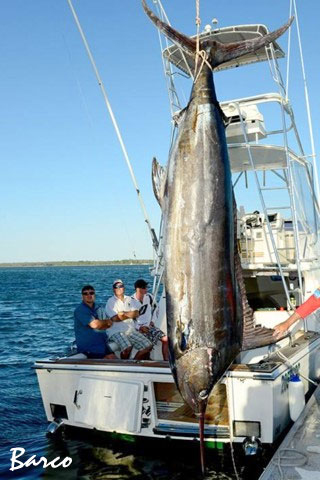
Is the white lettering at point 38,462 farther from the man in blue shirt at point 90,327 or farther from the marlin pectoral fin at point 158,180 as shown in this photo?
the marlin pectoral fin at point 158,180

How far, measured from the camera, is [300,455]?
13.4 ft

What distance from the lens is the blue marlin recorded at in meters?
2.75

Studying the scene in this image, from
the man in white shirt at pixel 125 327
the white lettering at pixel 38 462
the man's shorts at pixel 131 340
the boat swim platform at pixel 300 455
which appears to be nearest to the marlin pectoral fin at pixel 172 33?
the boat swim platform at pixel 300 455

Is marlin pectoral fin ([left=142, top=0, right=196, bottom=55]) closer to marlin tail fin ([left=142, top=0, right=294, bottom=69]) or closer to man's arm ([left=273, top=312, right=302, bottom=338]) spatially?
marlin tail fin ([left=142, top=0, right=294, bottom=69])

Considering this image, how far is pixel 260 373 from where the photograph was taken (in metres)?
4.94

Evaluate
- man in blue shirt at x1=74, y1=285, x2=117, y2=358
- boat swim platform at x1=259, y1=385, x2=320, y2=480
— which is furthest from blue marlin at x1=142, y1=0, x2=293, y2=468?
man in blue shirt at x1=74, y1=285, x2=117, y2=358

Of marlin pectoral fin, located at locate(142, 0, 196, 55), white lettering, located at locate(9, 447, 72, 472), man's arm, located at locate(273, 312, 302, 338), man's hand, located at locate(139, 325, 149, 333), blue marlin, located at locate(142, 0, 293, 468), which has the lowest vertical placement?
white lettering, located at locate(9, 447, 72, 472)

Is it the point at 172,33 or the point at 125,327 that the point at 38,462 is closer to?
the point at 125,327

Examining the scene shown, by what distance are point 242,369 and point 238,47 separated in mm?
3116

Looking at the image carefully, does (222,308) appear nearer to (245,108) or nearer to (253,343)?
(253,343)

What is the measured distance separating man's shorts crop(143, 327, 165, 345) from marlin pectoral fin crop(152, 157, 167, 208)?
3.65m

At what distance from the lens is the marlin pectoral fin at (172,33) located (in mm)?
2789

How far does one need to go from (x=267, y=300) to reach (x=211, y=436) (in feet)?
13.9

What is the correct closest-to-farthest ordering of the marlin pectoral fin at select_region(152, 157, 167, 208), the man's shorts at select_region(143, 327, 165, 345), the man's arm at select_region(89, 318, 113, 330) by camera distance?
1. the marlin pectoral fin at select_region(152, 157, 167, 208)
2. the man's arm at select_region(89, 318, 113, 330)
3. the man's shorts at select_region(143, 327, 165, 345)
